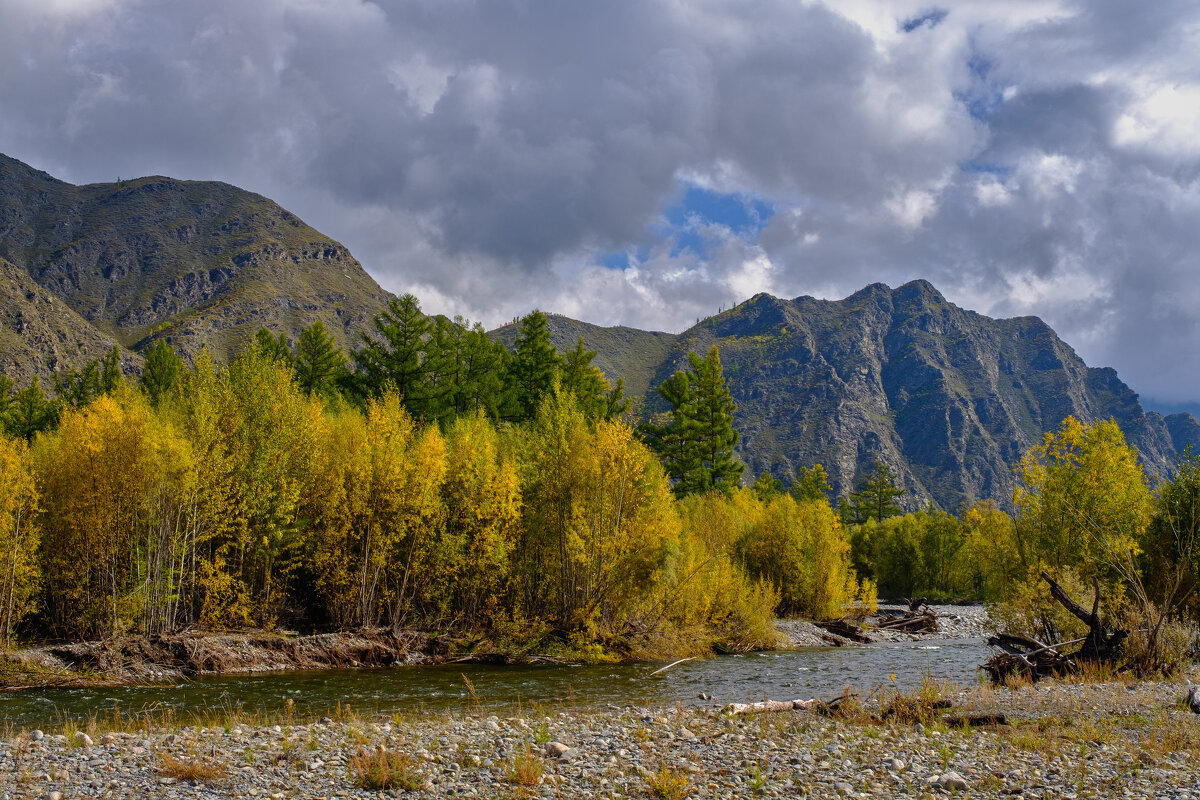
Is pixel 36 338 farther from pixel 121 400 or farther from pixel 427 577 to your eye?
pixel 427 577

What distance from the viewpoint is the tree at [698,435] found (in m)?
62.5

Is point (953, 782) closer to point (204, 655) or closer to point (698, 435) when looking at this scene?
point (204, 655)

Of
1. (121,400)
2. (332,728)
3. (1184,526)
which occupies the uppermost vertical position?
(121,400)

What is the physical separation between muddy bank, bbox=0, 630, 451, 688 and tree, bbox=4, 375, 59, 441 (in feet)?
129

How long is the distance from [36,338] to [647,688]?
385ft

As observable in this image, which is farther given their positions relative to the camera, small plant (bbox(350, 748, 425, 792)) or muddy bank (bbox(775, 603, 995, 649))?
muddy bank (bbox(775, 603, 995, 649))

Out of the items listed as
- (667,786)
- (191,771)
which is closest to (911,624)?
(667,786)

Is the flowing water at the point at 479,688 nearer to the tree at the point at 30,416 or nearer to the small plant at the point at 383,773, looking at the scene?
the small plant at the point at 383,773

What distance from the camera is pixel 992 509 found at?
43.7 m

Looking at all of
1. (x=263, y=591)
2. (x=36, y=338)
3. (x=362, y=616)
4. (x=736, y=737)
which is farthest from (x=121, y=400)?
(x=36, y=338)

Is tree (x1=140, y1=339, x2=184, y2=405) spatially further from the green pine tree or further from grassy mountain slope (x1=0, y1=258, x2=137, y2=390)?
the green pine tree

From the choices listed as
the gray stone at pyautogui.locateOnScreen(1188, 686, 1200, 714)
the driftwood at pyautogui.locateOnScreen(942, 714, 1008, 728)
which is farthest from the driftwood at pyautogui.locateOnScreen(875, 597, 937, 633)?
the driftwood at pyautogui.locateOnScreen(942, 714, 1008, 728)

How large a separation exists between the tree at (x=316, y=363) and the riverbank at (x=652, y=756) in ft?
138

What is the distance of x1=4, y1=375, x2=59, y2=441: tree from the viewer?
183 ft
